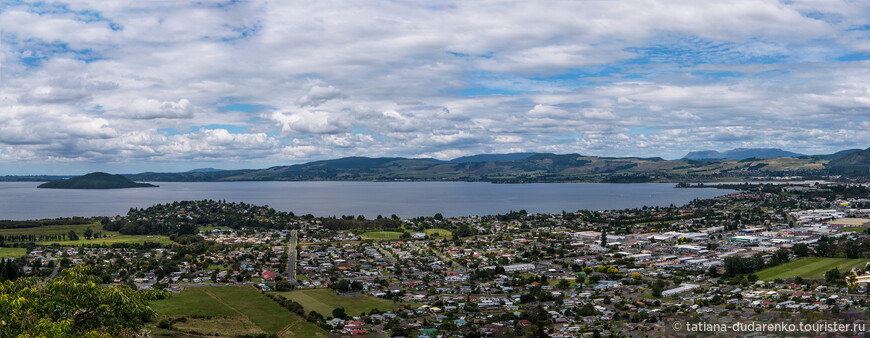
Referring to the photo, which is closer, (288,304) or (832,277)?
(288,304)

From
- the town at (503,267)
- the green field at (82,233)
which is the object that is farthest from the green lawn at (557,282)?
the green field at (82,233)

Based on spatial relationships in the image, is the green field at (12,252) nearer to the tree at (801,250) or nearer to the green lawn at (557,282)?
the green lawn at (557,282)

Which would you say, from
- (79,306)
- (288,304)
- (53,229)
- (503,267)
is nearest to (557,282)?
(503,267)

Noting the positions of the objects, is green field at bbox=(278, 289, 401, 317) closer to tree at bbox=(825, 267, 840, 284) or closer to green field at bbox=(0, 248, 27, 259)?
tree at bbox=(825, 267, 840, 284)

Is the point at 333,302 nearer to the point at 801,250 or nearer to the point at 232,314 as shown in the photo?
the point at 232,314

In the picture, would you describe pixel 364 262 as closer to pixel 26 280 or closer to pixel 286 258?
pixel 286 258
